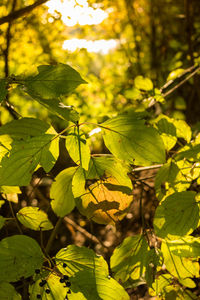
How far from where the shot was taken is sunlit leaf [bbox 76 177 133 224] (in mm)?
802

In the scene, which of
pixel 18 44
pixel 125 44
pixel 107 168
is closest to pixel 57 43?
pixel 18 44

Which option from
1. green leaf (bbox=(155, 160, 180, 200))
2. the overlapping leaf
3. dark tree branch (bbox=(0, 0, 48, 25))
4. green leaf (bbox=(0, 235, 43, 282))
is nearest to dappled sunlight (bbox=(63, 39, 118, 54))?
dark tree branch (bbox=(0, 0, 48, 25))

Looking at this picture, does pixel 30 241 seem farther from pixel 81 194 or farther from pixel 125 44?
pixel 125 44

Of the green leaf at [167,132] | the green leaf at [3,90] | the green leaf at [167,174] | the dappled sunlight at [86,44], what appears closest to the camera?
the green leaf at [3,90]

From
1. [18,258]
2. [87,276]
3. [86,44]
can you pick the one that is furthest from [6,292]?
[86,44]

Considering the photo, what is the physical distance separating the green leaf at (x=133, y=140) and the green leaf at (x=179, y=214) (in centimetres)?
15

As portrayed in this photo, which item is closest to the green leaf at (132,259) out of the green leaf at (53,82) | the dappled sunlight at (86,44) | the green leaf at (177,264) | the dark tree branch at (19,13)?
the green leaf at (177,264)

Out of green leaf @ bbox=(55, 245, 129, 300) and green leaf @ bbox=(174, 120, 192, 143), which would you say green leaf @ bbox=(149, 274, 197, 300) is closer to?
green leaf @ bbox=(55, 245, 129, 300)

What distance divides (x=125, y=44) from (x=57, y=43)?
126 cm

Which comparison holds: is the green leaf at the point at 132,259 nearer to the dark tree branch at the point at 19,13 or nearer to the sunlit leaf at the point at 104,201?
the sunlit leaf at the point at 104,201

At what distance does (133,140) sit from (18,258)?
404mm

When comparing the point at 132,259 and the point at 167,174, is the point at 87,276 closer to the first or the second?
the point at 132,259

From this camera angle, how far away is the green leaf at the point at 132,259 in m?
0.90

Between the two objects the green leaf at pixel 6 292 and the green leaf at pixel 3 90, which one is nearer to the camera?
the green leaf at pixel 3 90
